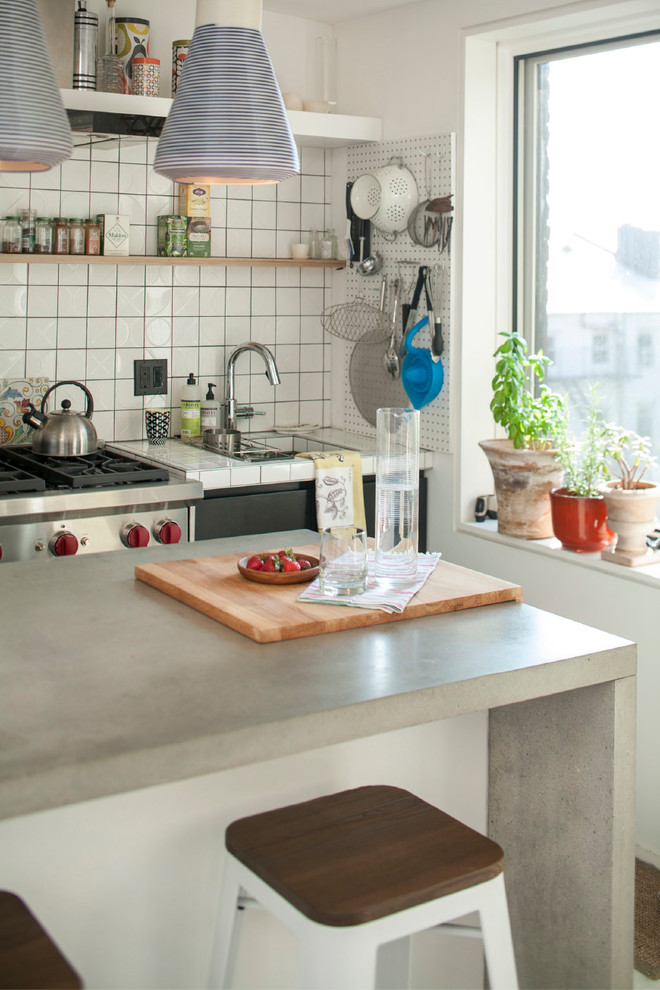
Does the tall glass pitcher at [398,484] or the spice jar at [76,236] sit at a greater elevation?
the spice jar at [76,236]

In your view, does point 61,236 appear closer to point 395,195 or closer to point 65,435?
point 65,435

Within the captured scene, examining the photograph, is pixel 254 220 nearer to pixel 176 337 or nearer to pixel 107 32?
pixel 176 337

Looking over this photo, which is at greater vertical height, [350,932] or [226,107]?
[226,107]

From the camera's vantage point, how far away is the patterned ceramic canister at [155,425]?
3.79 meters

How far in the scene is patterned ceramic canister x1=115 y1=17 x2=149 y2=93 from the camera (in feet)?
11.2

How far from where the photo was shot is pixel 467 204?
3.51 m

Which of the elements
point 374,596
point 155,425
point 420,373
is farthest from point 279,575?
point 155,425

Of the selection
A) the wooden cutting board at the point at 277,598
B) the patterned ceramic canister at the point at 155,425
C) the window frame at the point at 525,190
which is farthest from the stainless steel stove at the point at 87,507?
the window frame at the point at 525,190

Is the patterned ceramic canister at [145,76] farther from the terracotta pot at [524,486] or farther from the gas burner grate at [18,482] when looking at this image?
the terracotta pot at [524,486]

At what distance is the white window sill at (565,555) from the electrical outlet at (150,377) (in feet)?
3.84

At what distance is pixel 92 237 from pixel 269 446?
964mm

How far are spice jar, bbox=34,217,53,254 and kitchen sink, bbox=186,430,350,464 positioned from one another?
2.69 feet

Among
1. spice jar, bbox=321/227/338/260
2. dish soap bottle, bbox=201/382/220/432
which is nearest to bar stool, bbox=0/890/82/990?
dish soap bottle, bbox=201/382/220/432

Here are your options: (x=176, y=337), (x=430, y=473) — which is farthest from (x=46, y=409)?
(x=430, y=473)
